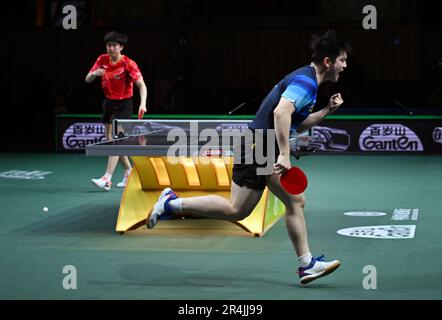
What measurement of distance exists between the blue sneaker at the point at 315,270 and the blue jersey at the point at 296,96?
101 cm

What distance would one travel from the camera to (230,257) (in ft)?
27.2

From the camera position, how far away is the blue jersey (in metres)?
6.96

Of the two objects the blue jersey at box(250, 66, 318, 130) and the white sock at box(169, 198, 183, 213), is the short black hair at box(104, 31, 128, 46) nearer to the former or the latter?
the white sock at box(169, 198, 183, 213)

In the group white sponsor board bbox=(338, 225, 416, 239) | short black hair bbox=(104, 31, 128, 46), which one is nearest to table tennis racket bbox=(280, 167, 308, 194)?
white sponsor board bbox=(338, 225, 416, 239)

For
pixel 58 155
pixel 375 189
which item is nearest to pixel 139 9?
pixel 58 155

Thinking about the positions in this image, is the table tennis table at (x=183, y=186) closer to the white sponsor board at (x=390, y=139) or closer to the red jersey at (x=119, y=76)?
→ the red jersey at (x=119, y=76)

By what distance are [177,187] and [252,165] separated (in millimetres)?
2751

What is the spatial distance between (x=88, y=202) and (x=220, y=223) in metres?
2.55

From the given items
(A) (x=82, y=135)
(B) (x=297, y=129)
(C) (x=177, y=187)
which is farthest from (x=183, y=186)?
(A) (x=82, y=135)

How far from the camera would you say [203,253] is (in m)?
8.48

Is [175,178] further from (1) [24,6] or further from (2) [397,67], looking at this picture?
(1) [24,6]

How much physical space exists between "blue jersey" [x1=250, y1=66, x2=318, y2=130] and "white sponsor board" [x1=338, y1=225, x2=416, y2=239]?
7.81ft

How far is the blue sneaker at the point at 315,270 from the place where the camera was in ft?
23.3

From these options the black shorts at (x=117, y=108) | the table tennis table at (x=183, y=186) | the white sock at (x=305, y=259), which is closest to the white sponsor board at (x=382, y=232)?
the table tennis table at (x=183, y=186)
